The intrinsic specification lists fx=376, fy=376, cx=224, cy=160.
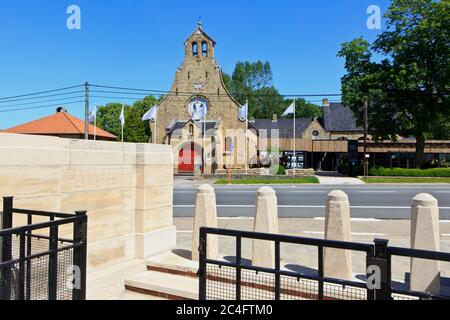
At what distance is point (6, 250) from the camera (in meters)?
3.37

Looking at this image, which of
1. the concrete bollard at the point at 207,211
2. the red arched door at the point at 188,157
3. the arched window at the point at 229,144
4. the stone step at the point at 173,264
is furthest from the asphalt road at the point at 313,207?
the arched window at the point at 229,144

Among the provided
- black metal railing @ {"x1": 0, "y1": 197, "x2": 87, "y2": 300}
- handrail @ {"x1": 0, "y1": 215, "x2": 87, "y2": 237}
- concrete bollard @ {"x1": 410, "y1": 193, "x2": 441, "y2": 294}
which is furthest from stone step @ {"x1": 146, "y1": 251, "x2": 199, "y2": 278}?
concrete bollard @ {"x1": 410, "y1": 193, "x2": 441, "y2": 294}

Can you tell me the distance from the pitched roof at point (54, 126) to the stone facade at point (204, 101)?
849 cm

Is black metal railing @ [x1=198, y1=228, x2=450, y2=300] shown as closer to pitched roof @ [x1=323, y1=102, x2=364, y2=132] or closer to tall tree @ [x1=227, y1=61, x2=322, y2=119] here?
pitched roof @ [x1=323, y1=102, x2=364, y2=132]

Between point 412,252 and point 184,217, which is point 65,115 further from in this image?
point 412,252

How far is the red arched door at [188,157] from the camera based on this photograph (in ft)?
134

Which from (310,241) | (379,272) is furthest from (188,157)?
(379,272)

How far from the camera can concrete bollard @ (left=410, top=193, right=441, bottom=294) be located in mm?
4676

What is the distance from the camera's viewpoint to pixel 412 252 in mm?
2705

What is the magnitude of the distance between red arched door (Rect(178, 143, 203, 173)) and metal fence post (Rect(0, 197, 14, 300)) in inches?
1433

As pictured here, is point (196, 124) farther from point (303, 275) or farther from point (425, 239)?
point (303, 275)

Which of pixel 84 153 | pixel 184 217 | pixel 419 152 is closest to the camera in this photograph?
pixel 84 153
